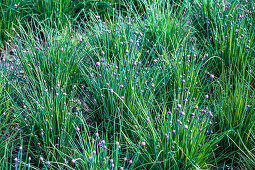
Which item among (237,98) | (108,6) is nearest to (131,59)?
(237,98)

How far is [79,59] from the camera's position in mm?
3074

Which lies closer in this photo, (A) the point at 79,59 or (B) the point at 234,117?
(B) the point at 234,117

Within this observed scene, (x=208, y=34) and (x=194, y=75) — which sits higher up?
(x=208, y=34)

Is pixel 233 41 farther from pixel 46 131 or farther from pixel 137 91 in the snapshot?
pixel 46 131

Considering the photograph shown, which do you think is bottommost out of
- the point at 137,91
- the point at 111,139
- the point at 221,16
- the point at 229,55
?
the point at 111,139

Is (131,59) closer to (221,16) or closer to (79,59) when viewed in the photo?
(79,59)

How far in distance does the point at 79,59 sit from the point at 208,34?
4.89 feet

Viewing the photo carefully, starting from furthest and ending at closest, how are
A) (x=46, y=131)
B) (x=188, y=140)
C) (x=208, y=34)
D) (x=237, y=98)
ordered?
1. (x=208, y=34)
2. (x=237, y=98)
3. (x=46, y=131)
4. (x=188, y=140)

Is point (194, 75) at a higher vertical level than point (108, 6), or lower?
lower

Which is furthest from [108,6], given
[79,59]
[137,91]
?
[137,91]

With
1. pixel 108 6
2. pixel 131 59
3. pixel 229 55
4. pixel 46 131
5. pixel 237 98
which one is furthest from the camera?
pixel 108 6

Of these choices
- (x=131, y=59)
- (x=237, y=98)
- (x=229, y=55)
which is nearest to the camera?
(x=237, y=98)

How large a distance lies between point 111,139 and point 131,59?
2.47 feet

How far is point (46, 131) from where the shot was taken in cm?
230
